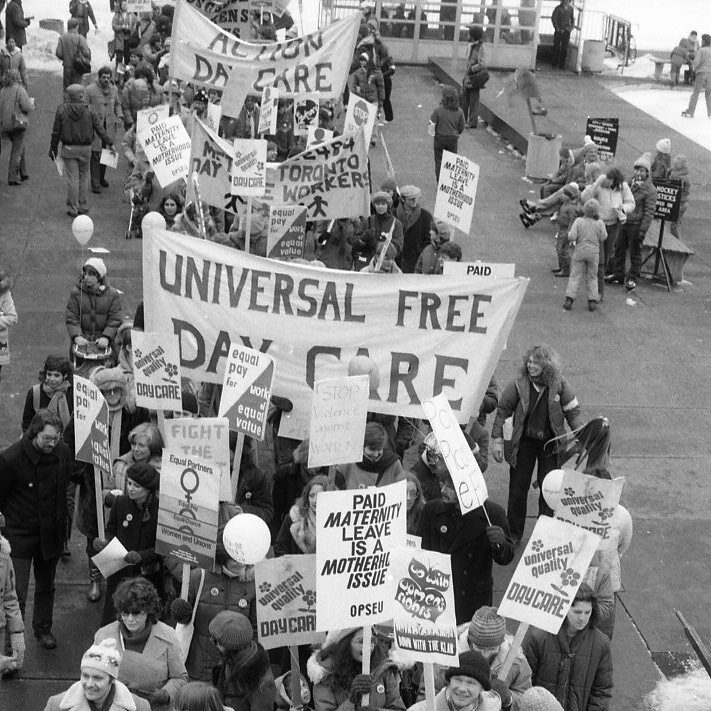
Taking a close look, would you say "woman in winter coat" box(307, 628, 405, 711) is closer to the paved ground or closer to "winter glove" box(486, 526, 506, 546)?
"winter glove" box(486, 526, 506, 546)

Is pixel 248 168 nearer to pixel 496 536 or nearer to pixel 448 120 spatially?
pixel 496 536

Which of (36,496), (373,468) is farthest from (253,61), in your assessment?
(36,496)

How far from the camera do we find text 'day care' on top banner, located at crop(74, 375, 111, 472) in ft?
28.3

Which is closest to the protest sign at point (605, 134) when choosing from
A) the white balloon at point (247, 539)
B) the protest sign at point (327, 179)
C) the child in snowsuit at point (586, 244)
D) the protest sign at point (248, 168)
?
the child in snowsuit at point (586, 244)

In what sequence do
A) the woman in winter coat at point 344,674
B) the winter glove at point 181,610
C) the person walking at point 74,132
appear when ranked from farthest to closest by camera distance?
the person walking at point 74,132, the winter glove at point 181,610, the woman in winter coat at point 344,674

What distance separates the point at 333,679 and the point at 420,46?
79.6 feet

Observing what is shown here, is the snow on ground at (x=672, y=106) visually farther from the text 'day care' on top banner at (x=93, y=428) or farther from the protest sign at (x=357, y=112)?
the text 'day care' on top banner at (x=93, y=428)

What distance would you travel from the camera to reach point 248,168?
13.3 meters

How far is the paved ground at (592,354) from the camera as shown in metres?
9.52

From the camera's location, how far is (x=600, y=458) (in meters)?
9.26

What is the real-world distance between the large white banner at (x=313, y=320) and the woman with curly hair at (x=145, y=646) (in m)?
2.84

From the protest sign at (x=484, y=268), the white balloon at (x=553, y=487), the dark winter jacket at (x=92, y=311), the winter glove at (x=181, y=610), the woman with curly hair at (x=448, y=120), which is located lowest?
the woman with curly hair at (x=448, y=120)

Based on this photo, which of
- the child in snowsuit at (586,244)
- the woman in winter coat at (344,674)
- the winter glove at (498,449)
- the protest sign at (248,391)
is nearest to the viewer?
the woman in winter coat at (344,674)

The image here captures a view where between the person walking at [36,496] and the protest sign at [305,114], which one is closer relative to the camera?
the person walking at [36,496]
